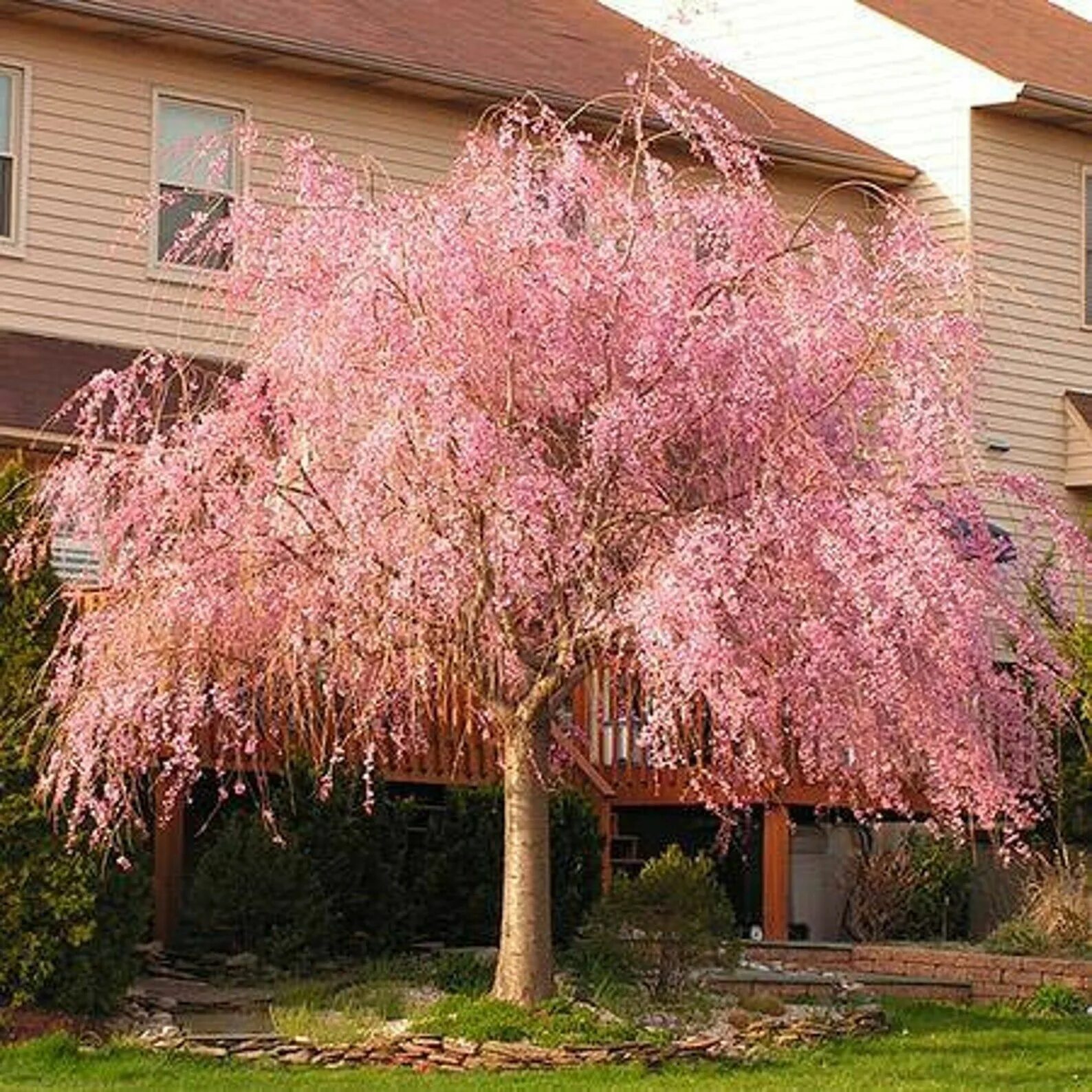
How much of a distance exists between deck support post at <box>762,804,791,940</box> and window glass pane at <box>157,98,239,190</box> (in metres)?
6.72

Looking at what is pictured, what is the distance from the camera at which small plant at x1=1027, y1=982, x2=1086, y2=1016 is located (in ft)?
62.2

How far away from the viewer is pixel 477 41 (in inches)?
1054

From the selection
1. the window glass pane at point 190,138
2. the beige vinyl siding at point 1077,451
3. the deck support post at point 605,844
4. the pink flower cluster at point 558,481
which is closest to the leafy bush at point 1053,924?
the deck support post at point 605,844

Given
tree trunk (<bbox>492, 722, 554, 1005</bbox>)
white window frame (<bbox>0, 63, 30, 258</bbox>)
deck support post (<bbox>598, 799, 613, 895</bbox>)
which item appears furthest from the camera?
white window frame (<bbox>0, 63, 30, 258</bbox>)

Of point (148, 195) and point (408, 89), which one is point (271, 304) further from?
point (408, 89)

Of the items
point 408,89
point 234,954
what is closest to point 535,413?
point 234,954

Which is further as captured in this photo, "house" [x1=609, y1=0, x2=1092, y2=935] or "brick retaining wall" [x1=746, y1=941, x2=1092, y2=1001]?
"house" [x1=609, y1=0, x2=1092, y2=935]

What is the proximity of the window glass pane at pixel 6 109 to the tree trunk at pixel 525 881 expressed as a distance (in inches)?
317

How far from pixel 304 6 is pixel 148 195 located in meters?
3.07

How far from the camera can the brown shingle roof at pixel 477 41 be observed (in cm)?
2339

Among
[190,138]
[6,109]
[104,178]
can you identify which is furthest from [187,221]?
[6,109]

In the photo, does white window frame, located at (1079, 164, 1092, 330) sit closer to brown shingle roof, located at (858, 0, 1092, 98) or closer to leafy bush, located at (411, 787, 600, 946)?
brown shingle roof, located at (858, 0, 1092, 98)

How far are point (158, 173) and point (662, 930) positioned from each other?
331 inches

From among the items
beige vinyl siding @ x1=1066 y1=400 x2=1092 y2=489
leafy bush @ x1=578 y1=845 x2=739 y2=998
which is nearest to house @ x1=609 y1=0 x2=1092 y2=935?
beige vinyl siding @ x1=1066 y1=400 x2=1092 y2=489
